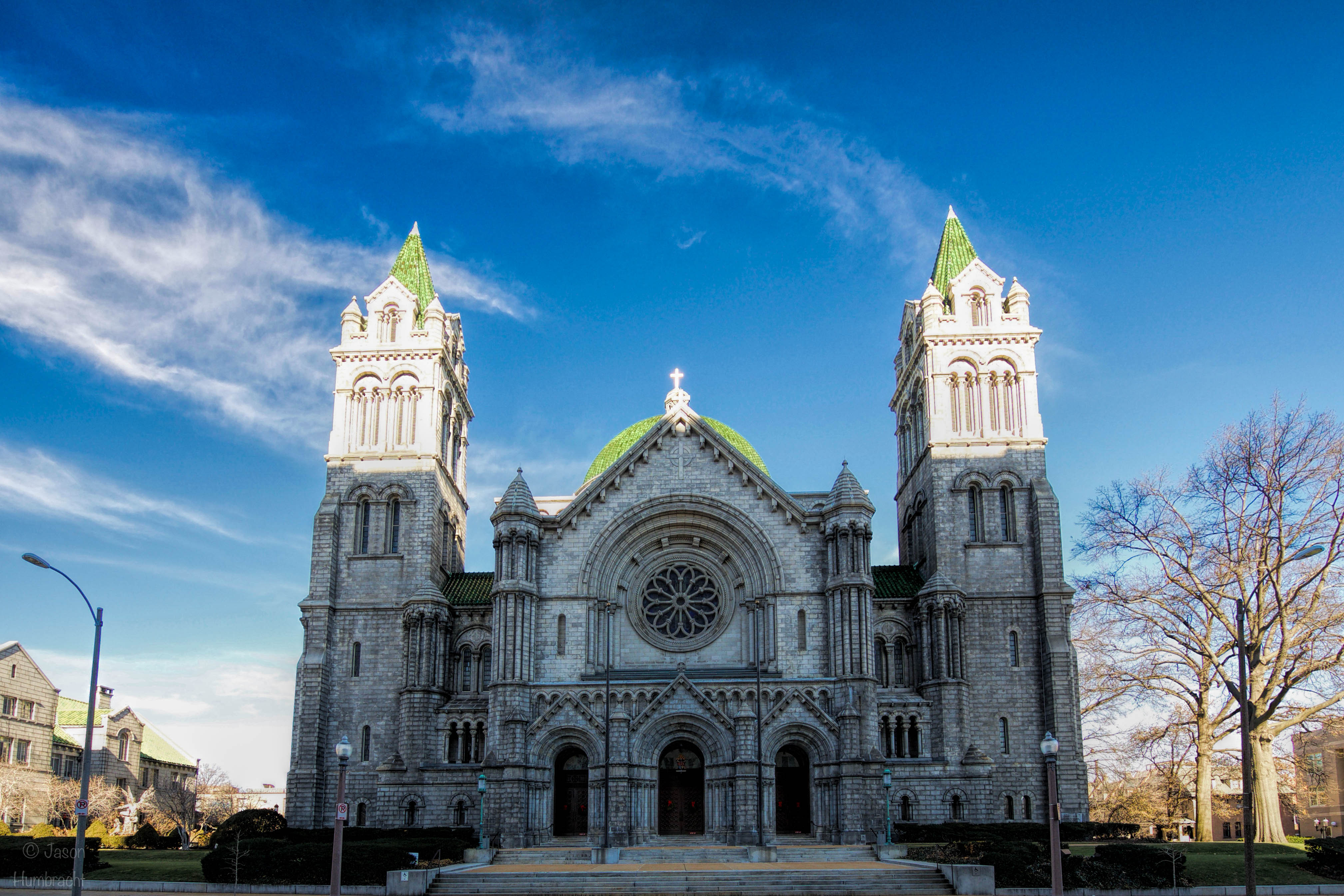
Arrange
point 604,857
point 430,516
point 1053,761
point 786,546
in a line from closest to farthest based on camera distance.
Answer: point 1053,761, point 604,857, point 786,546, point 430,516

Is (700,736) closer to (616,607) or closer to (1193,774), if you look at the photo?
(616,607)

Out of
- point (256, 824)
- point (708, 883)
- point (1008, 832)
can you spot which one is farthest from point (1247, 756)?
point (256, 824)

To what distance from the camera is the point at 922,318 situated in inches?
2031

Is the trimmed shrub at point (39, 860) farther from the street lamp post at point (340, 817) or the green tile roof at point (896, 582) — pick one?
the green tile roof at point (896, 582)

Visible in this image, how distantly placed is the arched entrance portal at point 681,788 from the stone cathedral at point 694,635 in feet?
0.30

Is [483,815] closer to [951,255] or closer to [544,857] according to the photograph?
[544,857]

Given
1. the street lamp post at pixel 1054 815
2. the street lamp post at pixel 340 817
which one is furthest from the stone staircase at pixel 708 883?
the street lamp post at pixel 1054 815

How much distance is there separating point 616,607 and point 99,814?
3672cm

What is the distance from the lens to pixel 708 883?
103ft

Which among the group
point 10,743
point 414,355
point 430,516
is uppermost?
point 414,355

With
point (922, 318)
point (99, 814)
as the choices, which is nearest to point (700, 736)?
point (922, 318)

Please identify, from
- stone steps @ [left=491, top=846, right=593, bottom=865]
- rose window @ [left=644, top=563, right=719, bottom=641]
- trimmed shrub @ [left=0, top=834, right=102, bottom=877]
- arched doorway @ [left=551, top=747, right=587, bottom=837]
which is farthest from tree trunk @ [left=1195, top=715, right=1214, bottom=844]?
trimmed shrub @ [left=0, top=834, right=102, bottom=877]

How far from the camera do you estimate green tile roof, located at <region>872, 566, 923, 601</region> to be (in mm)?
→ 48062

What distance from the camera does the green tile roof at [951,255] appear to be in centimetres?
5322
